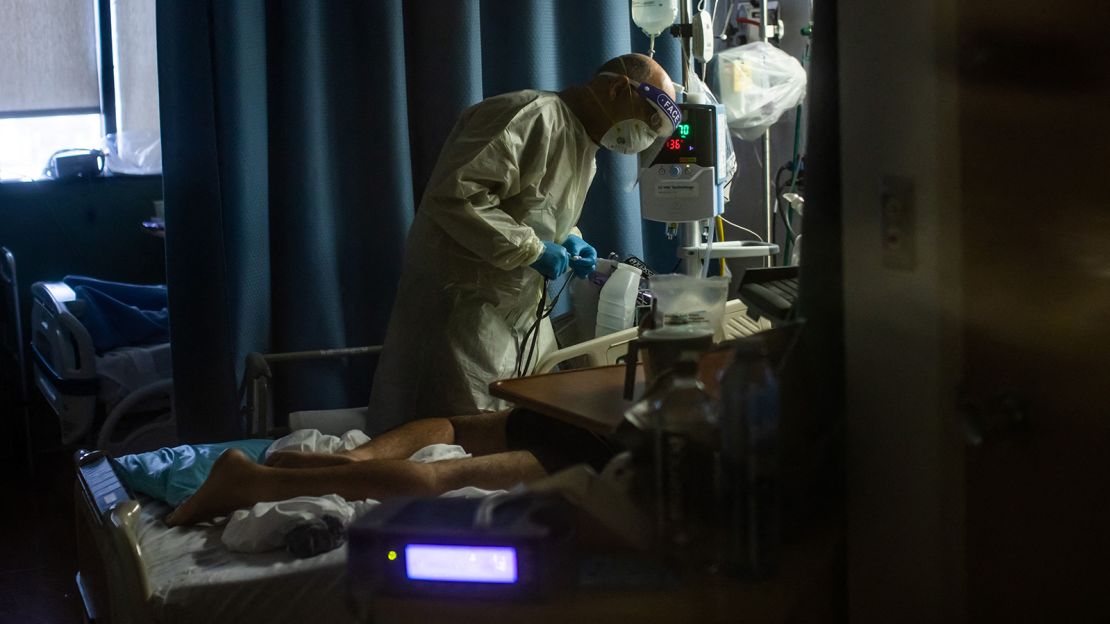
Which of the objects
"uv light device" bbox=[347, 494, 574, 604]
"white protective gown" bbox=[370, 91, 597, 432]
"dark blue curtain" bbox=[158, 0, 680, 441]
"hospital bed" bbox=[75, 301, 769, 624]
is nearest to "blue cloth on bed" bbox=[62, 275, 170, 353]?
"dark blue curtain" bbox=[158, 0, 680, 441]

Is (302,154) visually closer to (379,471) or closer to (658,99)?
(658,99)

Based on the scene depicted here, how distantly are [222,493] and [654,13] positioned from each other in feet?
6.57

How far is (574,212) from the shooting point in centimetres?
294

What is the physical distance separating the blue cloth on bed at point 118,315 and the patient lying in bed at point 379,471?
6.02ft

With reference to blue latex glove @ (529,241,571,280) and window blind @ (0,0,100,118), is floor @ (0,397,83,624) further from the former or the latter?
blue latex glove @ (529,241,571,280)

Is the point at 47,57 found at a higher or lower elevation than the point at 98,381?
higher

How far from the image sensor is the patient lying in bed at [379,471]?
6.40ft

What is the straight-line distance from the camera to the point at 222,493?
194 centimetres

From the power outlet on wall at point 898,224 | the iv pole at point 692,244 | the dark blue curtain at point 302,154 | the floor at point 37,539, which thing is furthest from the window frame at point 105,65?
the power outlet on wall at point 898,224

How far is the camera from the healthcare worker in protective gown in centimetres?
262

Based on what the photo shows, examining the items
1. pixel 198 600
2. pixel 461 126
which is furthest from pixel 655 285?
pixel 461 126

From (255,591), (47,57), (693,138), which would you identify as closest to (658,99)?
(693,138)

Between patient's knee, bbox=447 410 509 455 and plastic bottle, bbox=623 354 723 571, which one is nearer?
plastic bottle, bbox=623 354 723 571

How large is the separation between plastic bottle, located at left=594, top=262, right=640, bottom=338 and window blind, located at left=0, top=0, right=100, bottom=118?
9.25ft
